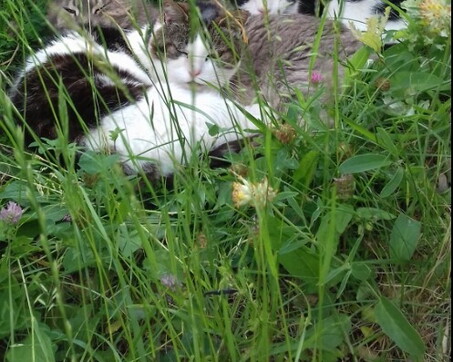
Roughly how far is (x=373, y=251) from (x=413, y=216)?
103 mm

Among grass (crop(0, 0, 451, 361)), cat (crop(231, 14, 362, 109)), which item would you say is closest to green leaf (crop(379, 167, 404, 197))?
grass (crop(0, 0, 451, 361))

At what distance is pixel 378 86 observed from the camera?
1.44 metres

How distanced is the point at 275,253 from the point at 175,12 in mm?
1158

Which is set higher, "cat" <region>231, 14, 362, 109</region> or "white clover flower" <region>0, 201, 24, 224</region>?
"white clover flower" <region>0, 201, 24, 224</region>

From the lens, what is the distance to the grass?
1.08 meters

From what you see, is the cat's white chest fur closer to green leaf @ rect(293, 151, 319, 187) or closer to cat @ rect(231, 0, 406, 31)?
green leaf @ rect(293, 151, 319, 187)

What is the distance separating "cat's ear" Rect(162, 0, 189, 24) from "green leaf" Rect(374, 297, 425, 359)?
48.3 inches

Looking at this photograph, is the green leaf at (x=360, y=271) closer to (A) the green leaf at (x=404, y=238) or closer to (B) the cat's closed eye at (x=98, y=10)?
(A) the green leaf at (x=404, y=238)

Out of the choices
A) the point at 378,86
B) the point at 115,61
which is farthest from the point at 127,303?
the point at 115,61

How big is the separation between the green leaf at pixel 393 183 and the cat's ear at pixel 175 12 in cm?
102

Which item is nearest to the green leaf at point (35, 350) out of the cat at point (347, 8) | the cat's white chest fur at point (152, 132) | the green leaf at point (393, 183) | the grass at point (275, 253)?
the grass at point (275, 253)

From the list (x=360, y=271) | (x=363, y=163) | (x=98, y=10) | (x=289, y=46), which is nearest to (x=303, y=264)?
(x=360, y=271)

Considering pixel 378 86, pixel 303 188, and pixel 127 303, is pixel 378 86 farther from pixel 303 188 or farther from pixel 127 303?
pixel 127 303

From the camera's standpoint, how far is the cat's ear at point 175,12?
81.7 inches
